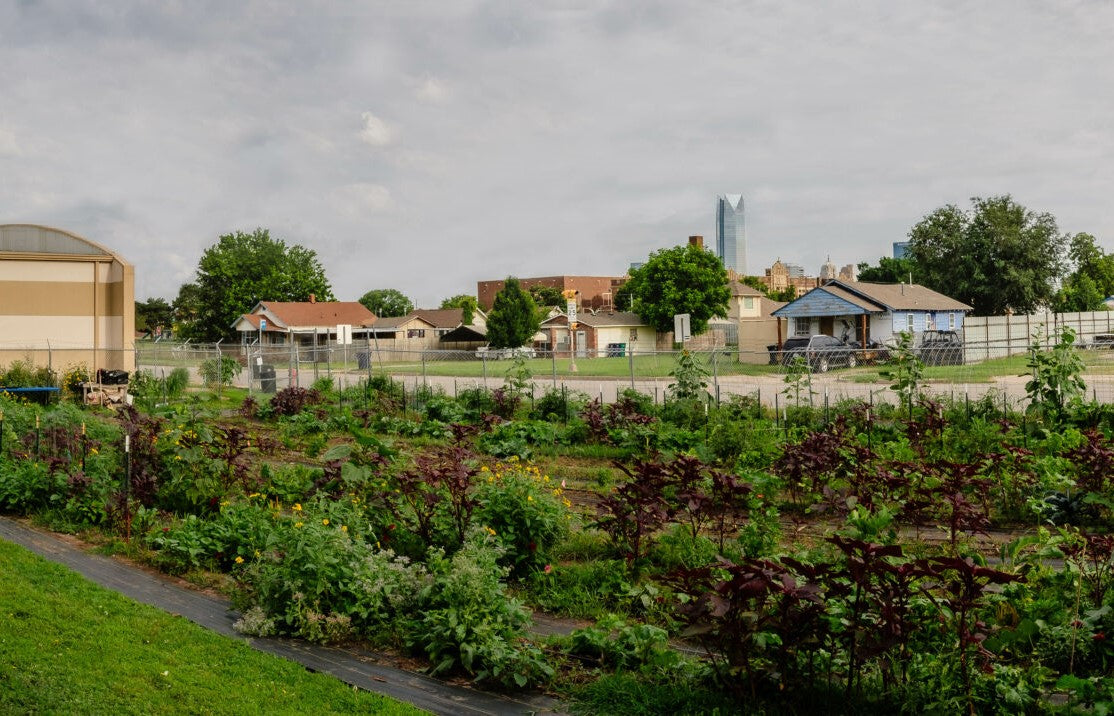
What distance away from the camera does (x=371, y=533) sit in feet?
25.6

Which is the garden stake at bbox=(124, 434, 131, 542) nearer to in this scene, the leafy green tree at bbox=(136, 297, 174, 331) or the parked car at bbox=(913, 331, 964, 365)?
the parked car at bbox=(913, 331, 964, 365)

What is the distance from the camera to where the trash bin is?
1193 inches

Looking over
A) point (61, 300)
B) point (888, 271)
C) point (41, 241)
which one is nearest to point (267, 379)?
point (61, 300)

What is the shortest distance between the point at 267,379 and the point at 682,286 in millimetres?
51287

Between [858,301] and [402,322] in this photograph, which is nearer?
[858,301]

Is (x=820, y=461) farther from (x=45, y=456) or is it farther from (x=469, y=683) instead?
(x=45, y=456)

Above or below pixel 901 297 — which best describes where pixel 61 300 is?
below

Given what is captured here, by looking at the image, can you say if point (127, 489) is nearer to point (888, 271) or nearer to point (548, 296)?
point (888, 271)

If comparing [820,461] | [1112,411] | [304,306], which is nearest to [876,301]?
[1112,411]

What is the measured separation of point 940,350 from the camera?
1219 inches

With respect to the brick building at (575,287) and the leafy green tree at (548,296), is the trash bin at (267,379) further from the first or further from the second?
the brick building at (575,287)

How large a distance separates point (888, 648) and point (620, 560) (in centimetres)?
370

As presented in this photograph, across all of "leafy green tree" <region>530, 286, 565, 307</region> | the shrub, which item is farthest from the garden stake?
"leafy green tree" <region>530, 286, 565, 307</region>

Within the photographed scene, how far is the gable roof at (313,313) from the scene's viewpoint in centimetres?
8019
